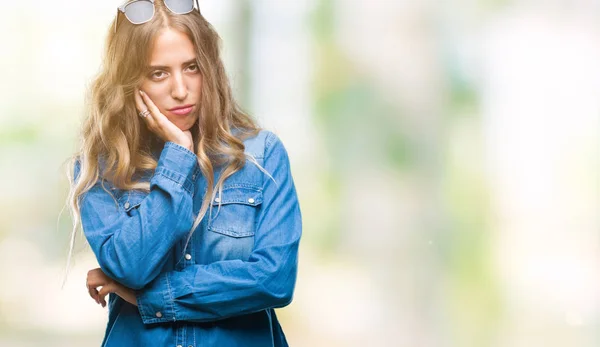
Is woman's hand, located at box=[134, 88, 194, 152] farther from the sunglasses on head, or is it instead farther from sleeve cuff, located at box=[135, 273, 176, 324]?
sleeve cuff, located at box=[135, 273, 176, 324]

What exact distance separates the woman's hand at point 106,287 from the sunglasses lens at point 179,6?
23.6 inches

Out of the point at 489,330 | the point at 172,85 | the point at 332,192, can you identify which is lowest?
the point at 489,330

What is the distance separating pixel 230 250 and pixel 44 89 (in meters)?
2.18

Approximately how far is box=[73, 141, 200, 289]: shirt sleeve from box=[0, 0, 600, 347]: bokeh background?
1962 mm

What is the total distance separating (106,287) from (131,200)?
0.64ft

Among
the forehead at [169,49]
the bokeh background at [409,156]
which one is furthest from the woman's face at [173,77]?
the bokeh background at [409,156]

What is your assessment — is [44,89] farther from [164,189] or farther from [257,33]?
[164,189]

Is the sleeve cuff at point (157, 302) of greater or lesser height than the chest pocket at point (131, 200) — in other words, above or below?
below

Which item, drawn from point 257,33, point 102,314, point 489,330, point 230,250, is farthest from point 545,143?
point 230,250

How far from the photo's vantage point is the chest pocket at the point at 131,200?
1.98 m

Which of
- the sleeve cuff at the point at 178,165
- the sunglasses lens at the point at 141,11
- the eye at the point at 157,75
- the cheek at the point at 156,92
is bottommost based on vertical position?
the sleeve cuff at the point at 178,165

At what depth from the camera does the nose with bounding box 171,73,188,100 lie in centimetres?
197

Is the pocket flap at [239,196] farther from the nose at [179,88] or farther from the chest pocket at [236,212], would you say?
→ the nose at [179,88]

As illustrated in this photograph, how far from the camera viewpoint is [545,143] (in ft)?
13.0
